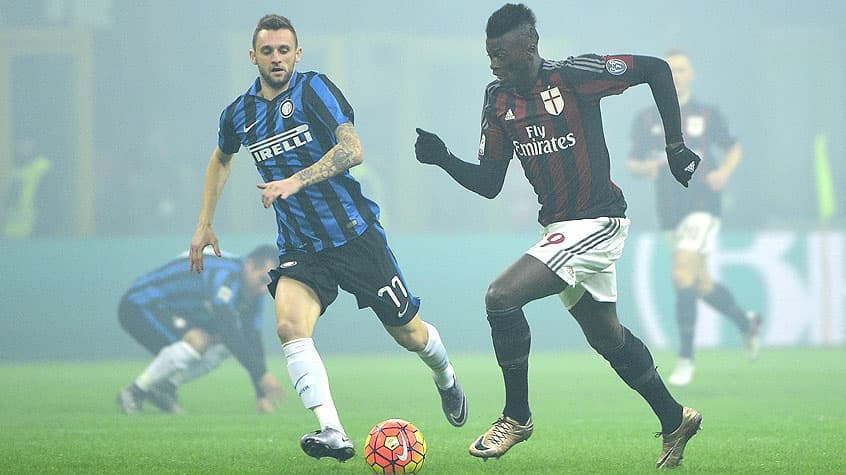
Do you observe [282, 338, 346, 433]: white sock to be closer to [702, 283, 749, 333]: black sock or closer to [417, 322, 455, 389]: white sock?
[417, 322, 455, 389]: white sock

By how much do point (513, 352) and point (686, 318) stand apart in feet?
19.7

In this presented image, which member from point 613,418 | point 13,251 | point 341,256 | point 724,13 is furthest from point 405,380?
point 724,13

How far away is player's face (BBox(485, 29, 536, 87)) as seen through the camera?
624 centimetres

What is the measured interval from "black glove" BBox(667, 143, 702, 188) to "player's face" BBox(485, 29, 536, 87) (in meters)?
0.72

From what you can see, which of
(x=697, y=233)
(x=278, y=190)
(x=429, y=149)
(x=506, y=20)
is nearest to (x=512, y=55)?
(x=506, y=20)

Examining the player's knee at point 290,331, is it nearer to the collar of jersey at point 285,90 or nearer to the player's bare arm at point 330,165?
the player's bare arm at point 330,165

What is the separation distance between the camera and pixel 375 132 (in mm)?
16984

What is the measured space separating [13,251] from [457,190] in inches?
213

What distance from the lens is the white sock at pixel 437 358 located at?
730 cm

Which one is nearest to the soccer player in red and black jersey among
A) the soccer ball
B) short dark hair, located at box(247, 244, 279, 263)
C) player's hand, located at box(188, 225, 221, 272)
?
the soccer ball

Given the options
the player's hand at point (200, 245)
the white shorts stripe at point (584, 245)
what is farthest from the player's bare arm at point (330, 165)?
the white shorts stripe at point (584, 245)

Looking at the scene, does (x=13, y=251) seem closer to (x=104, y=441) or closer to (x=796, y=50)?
(x=104, y=441)

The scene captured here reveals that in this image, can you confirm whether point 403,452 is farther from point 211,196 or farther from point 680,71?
point 680,71

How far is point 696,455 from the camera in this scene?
682cm
